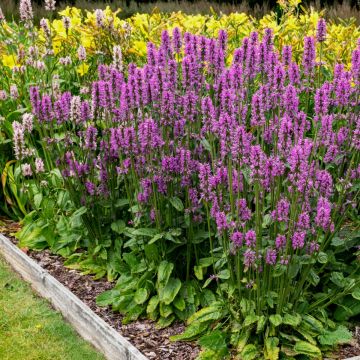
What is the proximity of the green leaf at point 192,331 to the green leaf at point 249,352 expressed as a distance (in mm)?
360

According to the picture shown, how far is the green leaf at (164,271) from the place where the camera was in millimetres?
4082

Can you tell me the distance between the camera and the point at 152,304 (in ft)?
13.7

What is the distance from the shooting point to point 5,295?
497 cm

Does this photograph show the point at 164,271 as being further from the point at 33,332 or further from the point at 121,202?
the point at 33,332

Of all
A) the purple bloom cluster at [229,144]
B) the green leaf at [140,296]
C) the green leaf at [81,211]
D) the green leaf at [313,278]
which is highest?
the purple bloom cluster at [229,144]

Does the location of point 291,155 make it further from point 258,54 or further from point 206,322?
point 206,322

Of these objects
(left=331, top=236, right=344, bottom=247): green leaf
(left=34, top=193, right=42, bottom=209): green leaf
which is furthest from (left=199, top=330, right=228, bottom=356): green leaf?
(left=34, top=193, right=42, bottom=209): green leaf

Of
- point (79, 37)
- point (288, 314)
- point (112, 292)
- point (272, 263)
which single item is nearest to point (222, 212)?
point (272, 263)

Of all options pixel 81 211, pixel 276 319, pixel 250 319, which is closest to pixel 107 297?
pixel 81 211

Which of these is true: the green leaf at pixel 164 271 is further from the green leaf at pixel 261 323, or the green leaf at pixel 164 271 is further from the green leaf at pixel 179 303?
the green leaf at pixel 261 323

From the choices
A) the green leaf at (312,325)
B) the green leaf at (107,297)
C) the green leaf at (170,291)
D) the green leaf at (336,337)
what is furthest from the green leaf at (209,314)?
the green leaf at (107,297)

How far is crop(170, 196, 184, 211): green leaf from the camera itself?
393 cm

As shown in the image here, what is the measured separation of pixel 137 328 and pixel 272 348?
3.23 ft

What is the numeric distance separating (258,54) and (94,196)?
5.32ft
